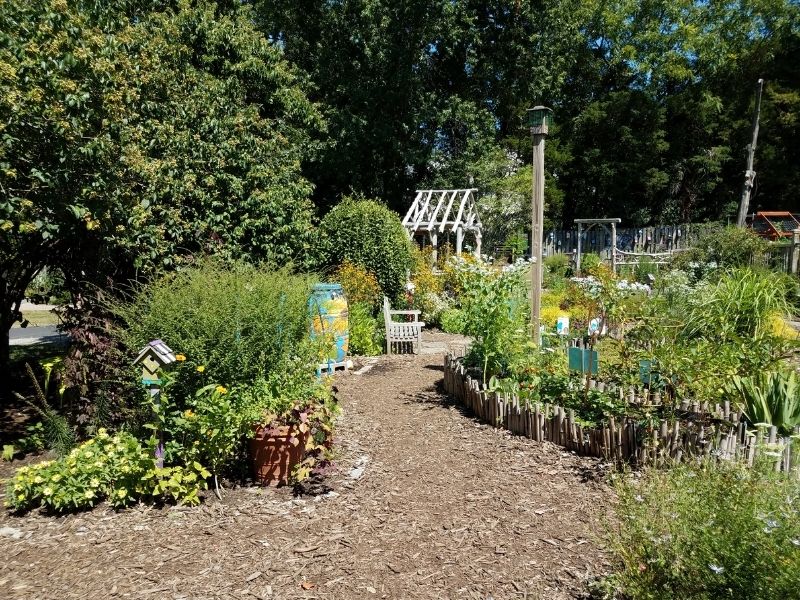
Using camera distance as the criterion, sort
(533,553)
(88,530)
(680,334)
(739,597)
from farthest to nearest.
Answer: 1. (680,334)
2. (88,530)
3. (533,553)
4. (739,597)

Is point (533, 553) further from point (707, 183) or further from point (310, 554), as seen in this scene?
point (707, 183)

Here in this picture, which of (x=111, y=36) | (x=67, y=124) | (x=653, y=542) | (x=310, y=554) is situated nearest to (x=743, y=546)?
(x=653, y=542)

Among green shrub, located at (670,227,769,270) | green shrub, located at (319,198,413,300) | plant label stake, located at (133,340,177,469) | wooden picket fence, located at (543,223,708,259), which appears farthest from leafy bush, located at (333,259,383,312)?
wooden picket fence, located at (543,223,708,259)

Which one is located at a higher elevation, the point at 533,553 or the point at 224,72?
the point at 224,72

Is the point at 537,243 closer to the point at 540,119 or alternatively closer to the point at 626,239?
the point at 540,119

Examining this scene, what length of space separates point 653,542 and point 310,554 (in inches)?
71.0

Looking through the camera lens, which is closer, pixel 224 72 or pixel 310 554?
pixel 310 554

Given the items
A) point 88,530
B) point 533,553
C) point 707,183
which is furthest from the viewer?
point 707,183

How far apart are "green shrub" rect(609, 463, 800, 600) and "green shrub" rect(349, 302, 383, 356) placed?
5.99m

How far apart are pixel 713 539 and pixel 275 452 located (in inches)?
109

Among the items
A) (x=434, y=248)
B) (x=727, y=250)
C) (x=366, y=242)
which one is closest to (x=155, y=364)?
(x=366, y=242)

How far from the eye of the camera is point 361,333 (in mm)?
8750

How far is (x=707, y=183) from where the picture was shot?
22.5 metres

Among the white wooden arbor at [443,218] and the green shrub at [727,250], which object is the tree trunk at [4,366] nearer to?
the white wooden arbor at [443,218]
